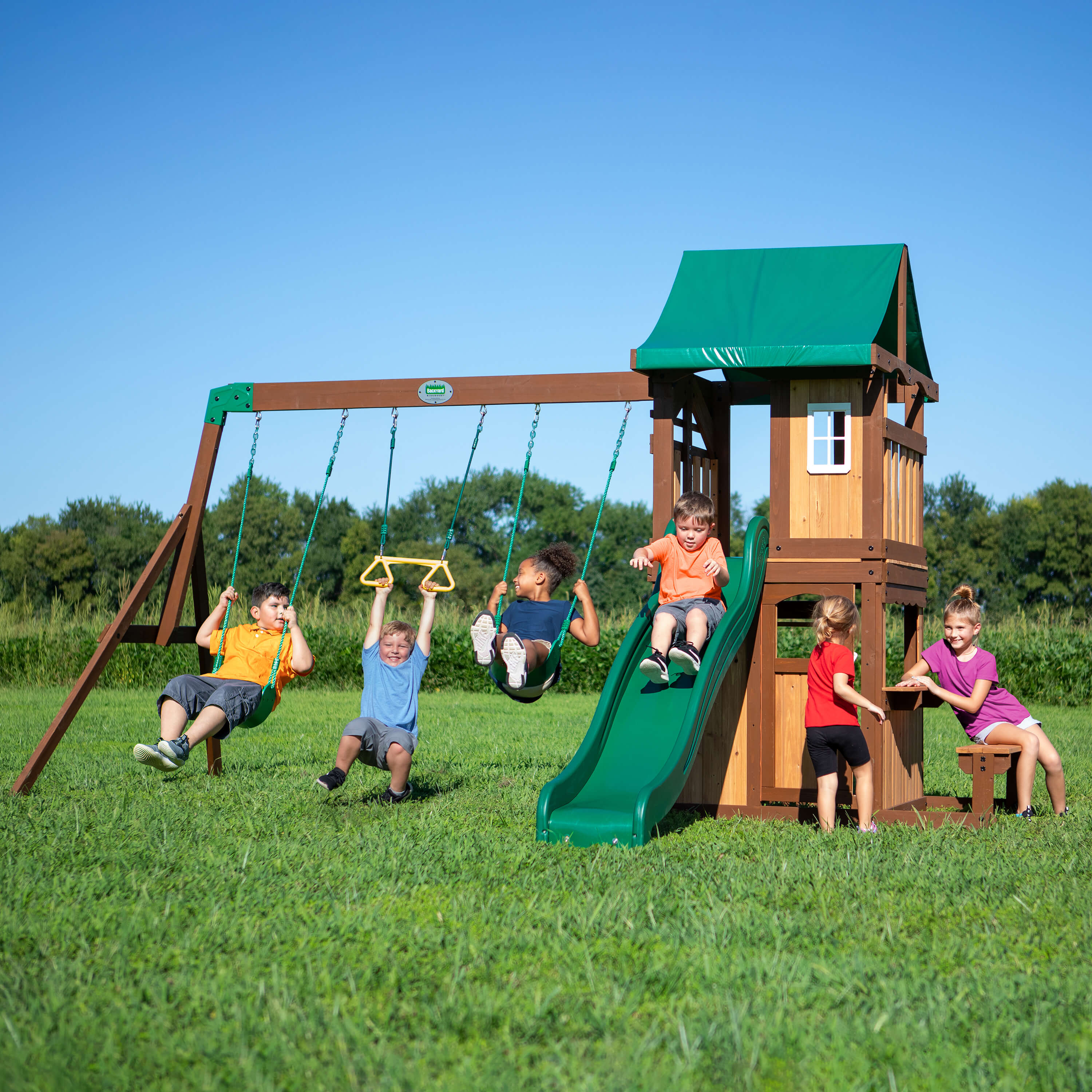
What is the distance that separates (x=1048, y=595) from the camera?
61.2 m

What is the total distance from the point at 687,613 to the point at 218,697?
3320 mm

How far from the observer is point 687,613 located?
306 inches

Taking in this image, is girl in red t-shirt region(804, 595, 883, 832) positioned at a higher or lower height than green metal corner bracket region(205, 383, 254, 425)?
lower

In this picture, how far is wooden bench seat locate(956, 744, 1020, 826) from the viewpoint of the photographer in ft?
24.9

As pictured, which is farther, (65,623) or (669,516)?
(65,623)

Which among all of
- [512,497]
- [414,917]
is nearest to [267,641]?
[414,917]

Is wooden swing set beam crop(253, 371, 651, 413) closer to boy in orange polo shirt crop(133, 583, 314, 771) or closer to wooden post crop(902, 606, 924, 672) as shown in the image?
Answer: boy in orange polo shirt crop(133, 583, 314, 771)

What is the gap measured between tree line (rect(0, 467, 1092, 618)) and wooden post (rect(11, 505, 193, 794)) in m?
36.3

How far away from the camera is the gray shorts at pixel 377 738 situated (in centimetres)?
791

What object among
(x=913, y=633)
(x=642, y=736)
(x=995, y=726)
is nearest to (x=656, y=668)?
(x=642, y=736)

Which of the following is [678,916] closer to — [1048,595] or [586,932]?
[586,932]

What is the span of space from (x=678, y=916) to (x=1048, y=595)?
202 ft

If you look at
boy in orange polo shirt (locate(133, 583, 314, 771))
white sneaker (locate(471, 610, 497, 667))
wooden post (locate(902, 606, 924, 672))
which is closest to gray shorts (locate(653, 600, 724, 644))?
white sneaker (locate(471, 610, 497, 667))

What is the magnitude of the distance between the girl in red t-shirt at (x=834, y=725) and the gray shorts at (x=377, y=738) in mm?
2620
